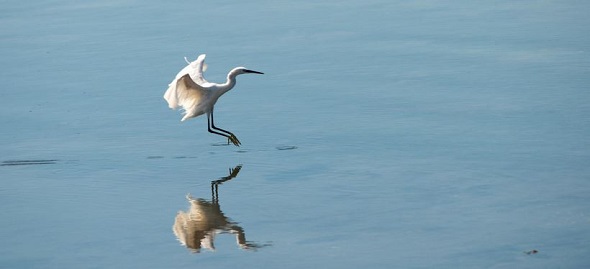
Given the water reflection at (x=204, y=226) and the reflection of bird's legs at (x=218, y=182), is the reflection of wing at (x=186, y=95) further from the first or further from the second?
the water reflection at (x=204, y=226)

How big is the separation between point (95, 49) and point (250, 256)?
21.3 ft

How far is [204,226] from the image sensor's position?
8.27 metres

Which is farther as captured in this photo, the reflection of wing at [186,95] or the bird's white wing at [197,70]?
the bird's white wing at [197,70]

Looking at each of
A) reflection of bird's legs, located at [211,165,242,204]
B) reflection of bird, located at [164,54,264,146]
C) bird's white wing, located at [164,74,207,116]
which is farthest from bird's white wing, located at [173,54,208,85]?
reflection of bird's legs, located at [211,165,242,204]

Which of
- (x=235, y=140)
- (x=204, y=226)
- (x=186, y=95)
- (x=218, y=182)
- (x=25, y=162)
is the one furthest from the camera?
(x=186, y=95)

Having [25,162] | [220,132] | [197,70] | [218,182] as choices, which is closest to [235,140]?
[220,132]

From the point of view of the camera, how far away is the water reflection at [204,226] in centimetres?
781

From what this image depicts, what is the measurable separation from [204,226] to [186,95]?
2.56 m

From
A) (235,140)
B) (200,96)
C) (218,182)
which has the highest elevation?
(200,96)

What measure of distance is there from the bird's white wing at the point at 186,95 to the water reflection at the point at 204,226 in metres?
1.50

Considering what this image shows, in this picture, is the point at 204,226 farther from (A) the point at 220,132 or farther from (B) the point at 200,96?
(B) the point at 200,96

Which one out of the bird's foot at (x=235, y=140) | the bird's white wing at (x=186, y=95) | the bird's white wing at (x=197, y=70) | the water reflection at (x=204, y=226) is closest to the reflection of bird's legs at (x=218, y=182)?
the water reflection at (x=204, y=226)

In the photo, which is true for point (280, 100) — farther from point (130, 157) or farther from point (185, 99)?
point (130, 157)

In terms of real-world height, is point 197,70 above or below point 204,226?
above
